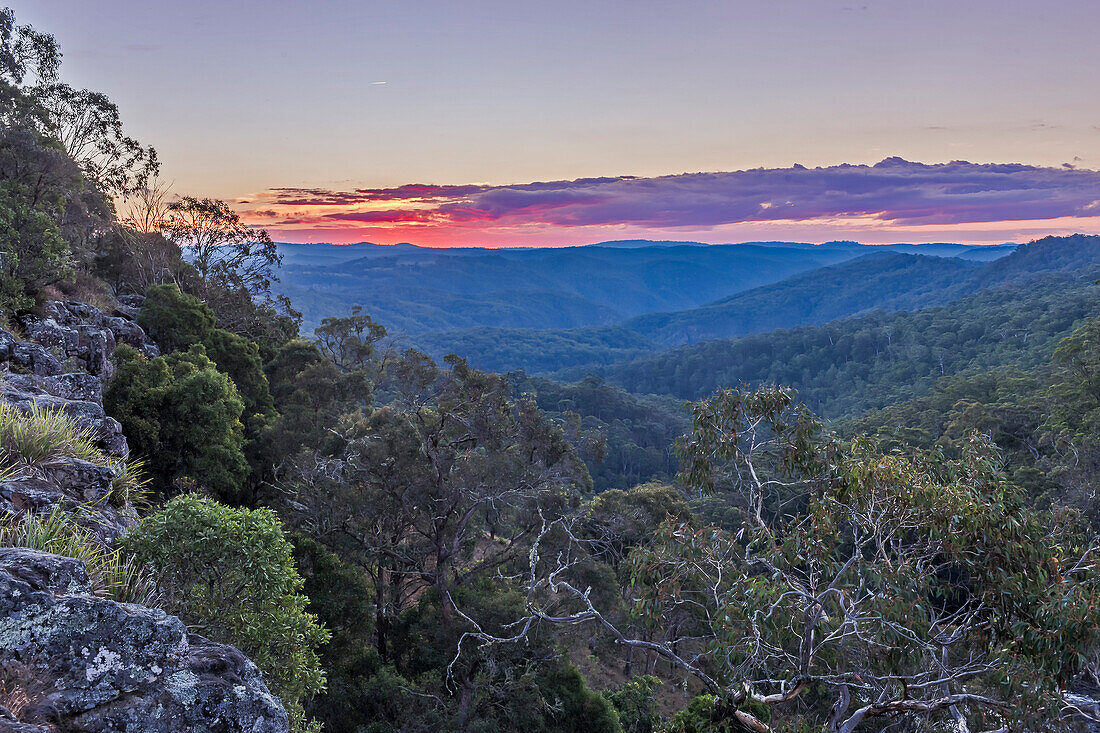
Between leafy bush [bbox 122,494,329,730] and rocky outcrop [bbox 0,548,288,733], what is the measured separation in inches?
48.5

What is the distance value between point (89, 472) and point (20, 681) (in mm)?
3772

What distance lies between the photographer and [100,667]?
12.7ft

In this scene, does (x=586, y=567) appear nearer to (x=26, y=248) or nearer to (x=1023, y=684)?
(x=1023, y=684)

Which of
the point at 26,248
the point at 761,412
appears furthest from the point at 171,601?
the point at 26,248

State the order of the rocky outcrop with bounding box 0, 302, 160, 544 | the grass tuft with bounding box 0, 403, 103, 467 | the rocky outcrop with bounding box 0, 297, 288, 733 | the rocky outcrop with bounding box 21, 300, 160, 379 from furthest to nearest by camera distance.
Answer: the rocky outcrop with bounding box 21, 300, 160, 379 → the grass tuft with bounding box 0, 403, 103, 467 → the rocky outcrop with bounding box 0, 302, 160, 544 → the rocky outcrop with bounding box 0, 297, 288, 733

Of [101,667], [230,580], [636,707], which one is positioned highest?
[101,667]

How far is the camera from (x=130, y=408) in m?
14.5

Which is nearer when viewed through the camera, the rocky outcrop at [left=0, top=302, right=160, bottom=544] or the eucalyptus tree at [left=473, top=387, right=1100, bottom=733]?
the eucalyptus tree at [left=473, top=387, right=1100, bottom=733]

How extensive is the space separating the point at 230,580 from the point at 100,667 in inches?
69.2

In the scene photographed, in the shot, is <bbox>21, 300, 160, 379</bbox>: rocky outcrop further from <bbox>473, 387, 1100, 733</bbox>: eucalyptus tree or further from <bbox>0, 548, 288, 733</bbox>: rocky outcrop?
<bbox>473, 387, 1100, 733</bbox>: eucalyptus tree

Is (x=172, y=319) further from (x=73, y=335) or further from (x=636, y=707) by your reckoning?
(x=636, y=707)

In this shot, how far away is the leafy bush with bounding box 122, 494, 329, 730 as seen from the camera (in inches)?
215

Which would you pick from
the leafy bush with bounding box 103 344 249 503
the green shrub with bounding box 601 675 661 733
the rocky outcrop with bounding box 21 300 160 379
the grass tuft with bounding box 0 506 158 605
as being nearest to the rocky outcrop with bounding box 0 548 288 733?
the grass tuft with bounding box 0 506 158 605

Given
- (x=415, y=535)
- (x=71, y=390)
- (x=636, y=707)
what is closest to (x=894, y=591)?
(x=636, y=707)
